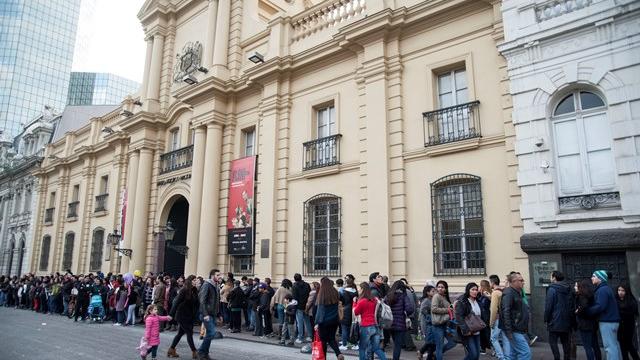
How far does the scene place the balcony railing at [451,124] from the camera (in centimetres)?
1135

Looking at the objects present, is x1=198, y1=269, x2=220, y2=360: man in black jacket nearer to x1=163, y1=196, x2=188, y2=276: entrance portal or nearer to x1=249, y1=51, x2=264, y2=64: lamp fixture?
x1=249, y1=51, x2=264, y2=64: lamp fixture

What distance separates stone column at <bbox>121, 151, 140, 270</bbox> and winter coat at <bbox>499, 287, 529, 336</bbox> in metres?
17.7

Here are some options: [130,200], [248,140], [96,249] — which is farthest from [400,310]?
[96,249]

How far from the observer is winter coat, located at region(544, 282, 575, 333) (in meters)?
7.48

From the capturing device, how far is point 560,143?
9812 millimetres

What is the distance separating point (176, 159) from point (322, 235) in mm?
9125

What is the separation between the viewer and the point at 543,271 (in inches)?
369

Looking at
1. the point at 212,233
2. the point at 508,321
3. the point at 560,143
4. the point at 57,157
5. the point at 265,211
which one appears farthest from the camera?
the point at 57,157

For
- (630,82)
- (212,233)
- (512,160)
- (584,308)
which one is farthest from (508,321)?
(212,233)

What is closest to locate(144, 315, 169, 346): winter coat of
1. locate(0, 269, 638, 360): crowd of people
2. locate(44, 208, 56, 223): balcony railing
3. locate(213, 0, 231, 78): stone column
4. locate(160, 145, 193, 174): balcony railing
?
locate(0, 269, 638, 360): crowd of people

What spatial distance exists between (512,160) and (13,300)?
2711 centimetres

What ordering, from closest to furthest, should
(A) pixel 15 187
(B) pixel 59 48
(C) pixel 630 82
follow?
(C) pixel 630 82 → (A) pixel 15 187 → (B) pixel 59 48

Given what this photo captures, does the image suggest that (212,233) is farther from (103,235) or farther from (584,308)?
(584,308)

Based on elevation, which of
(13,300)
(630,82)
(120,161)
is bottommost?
(13,300)
